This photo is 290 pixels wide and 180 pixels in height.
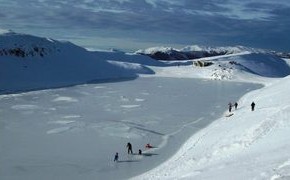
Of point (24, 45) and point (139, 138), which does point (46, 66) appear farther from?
point (139, 138)

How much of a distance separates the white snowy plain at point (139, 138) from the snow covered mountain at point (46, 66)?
18516 mm

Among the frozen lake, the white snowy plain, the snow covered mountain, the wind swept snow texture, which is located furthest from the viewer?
the snow covered mountain

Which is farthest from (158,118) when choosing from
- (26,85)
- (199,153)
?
(26,85)

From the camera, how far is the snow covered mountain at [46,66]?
8669cm

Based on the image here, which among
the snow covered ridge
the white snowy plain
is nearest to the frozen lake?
the white snowy plain

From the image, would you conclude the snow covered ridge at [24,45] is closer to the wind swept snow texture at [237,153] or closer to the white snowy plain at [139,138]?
the white snowy plain at [139,138]

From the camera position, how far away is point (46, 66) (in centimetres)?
9925

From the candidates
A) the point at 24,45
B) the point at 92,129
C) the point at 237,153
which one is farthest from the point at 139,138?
the point at 24,45

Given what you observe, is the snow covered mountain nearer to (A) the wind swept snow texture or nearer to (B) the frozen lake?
(B) the frozen lake

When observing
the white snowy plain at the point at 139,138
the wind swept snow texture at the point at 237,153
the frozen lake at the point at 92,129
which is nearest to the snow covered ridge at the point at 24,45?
the frozen lake at the point at 92,129

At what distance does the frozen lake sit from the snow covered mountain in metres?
13.6

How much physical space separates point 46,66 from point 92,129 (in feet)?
194

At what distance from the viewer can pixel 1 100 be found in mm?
62438

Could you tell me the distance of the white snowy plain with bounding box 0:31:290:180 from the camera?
26.3 m
